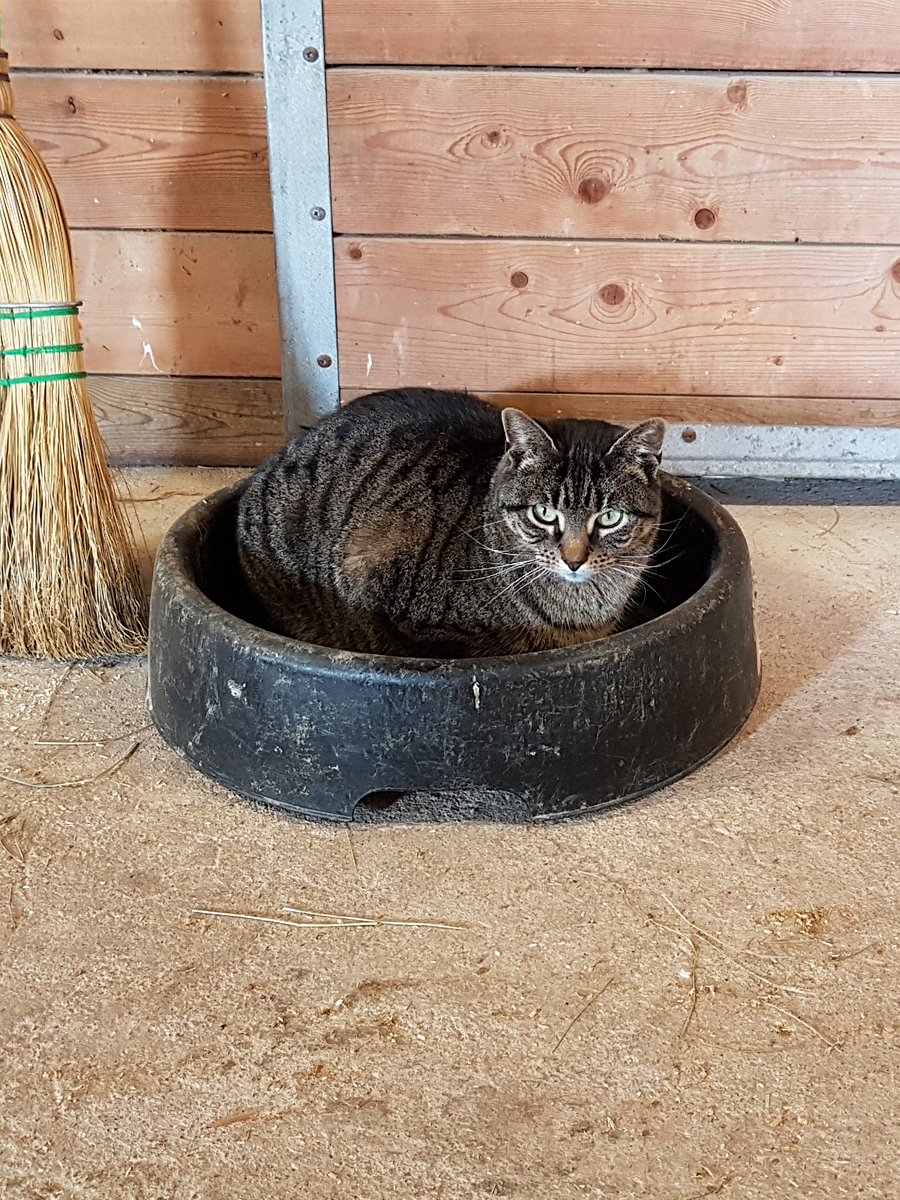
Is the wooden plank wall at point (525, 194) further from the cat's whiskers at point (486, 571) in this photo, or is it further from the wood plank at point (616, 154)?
the cat's whiskers at point (486, 571)

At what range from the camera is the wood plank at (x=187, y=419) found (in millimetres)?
2758

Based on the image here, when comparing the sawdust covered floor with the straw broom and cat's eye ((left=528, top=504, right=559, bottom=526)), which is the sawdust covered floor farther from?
cat's eye ((left=528, top=504, right=559, bottom=526))

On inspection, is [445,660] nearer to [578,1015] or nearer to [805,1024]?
[578,1015]

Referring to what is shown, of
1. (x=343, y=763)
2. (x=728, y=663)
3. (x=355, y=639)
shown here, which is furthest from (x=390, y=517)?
(x=728, y=663)

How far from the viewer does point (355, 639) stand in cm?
188

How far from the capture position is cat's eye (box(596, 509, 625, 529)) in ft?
5.73

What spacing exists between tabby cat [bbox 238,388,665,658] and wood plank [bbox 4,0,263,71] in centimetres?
104

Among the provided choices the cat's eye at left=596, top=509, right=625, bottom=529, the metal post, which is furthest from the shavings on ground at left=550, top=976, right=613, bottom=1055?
the metal post

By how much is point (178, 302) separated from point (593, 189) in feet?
3.48

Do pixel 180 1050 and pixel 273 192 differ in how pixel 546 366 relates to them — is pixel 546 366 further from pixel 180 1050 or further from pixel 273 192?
pixel 180 1050

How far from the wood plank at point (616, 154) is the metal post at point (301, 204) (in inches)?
2.0

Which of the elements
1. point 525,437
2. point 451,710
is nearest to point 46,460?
point 525,437

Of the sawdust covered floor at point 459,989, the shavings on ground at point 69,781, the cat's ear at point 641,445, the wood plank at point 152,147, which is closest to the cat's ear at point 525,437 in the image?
the cat's ear at point 641,445

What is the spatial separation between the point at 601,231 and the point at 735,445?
61 centimetres
